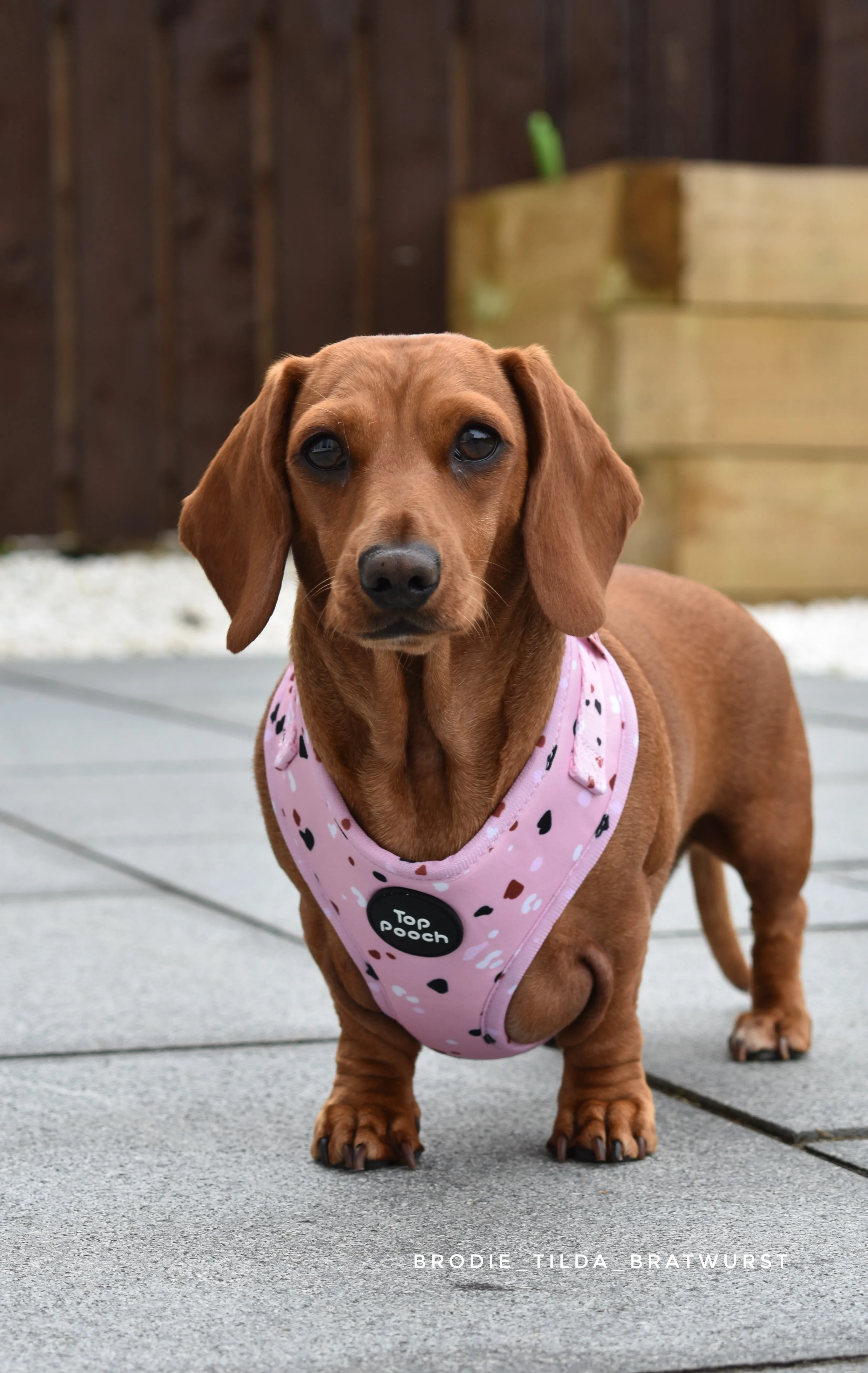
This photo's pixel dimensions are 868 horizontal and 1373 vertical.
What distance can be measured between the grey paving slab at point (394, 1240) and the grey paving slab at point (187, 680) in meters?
3.88

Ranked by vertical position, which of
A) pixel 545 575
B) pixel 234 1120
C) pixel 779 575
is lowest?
pixel 779 575

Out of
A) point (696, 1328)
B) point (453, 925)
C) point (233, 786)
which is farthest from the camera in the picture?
point (233, 786)

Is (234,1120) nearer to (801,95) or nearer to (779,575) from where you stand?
(779,575)

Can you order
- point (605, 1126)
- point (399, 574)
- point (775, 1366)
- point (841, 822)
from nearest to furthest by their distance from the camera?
point (775, 1366) → point (399, 574) → point (605, 1126) → point (841, 822)

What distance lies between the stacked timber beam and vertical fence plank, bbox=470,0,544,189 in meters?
0.80

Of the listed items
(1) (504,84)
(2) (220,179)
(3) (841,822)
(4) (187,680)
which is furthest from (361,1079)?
(1) (504,84)

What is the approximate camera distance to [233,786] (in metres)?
5.32

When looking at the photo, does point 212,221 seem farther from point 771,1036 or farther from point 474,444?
point 474,444

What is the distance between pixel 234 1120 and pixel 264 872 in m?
1.71

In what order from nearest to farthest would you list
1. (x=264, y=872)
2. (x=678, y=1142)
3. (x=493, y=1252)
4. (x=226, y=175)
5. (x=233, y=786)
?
Answer: (x=493, y=1252) → (x=678, y=1142) → (x=264, y=872) → (x=233, y=786) → (x=226, y=175)

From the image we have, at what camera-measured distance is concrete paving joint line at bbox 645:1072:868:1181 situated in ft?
7.69

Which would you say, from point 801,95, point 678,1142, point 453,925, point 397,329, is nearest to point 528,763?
point 453,925

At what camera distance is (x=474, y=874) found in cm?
222

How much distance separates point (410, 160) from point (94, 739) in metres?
4.76
